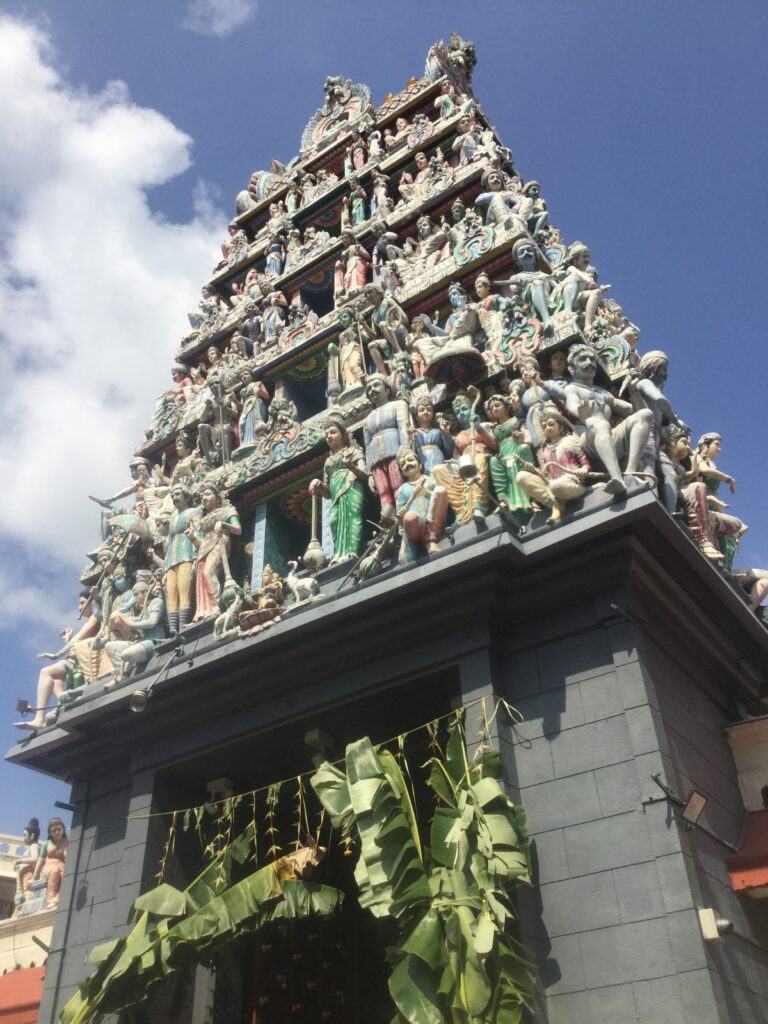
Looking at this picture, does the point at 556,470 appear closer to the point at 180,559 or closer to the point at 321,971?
the point at 180,559

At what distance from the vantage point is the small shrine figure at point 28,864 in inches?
703

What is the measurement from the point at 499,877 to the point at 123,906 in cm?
638

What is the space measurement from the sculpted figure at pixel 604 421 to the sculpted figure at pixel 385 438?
2.70 metres

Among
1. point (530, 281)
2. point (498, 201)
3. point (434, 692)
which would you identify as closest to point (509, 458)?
point (434, 692)

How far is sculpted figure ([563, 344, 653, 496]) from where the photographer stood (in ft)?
37.3

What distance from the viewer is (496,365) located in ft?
47.5

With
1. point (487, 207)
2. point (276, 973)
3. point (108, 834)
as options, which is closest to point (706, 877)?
point (276, 973)

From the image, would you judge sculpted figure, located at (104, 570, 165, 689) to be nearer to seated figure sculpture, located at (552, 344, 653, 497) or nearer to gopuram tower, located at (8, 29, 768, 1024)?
gopuram tower, located at (8, 29, 768, 1024)

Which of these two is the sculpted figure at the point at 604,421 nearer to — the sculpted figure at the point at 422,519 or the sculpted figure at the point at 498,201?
the sculpted figure at the point at 422,519

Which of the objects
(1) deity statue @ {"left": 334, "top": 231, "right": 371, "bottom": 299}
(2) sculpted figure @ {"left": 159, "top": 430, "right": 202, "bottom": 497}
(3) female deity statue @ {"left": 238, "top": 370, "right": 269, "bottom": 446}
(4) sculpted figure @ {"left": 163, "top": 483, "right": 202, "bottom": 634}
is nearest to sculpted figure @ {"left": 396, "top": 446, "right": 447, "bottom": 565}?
(4) sculpted figure @ {"left": 163, "top": 483, "right": 202, "bottom": 634}

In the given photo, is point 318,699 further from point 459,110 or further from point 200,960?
point 459,110

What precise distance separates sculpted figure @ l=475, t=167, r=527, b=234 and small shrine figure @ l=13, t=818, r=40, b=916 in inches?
602

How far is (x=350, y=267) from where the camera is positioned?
20.2 m

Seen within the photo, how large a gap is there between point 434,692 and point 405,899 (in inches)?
144
